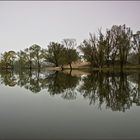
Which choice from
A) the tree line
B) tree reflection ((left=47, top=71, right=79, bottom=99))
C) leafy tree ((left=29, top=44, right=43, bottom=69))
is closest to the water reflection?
tree reflection ((left=47, top=71, right=79, bottom=99))

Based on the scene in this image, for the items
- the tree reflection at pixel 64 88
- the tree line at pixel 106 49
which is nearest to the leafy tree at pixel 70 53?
the tree line at pixel 106 49

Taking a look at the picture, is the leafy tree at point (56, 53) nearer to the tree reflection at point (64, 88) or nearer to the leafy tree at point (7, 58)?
the leafy tree at point (7, 58)

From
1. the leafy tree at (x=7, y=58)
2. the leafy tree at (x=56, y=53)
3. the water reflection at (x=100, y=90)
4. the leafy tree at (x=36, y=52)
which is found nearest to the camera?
the water reflection at (x=100, y=90)

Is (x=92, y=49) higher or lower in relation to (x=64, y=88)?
higher

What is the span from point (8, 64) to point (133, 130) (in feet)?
301

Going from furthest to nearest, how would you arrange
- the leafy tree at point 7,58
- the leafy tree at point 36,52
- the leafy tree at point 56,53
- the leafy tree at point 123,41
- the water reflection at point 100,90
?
the leafy tree at point 7,58 → the leafy tree at point 36,52 → the leafy tree at point 56,53 → the leafy tree at point 123,41 → the water reflection at point 100,90

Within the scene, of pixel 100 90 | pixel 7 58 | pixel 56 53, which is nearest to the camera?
pixel 100 90

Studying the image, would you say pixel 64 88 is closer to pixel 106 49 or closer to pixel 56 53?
pixel 106 49

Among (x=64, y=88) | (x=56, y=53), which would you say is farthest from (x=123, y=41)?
(x=64, y=88)

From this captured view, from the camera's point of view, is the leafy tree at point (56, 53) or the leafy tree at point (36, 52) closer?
the leafy tree at point (56, 53)

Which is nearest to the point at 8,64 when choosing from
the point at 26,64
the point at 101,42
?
the point at 26,64

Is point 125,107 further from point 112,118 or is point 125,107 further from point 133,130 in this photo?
point 133,130

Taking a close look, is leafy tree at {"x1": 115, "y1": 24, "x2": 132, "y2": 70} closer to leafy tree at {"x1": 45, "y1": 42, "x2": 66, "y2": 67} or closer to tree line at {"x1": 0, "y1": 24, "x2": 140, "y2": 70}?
tree line at {"x1": 0, "y1": 24, "x2": 140, "y2": 70}

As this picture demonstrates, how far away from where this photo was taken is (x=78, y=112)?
25.8 ft
